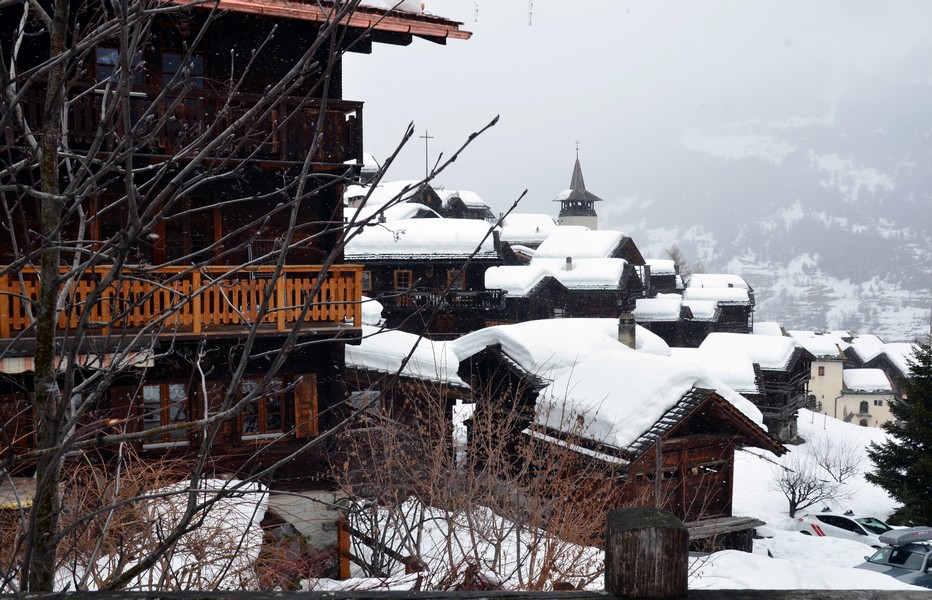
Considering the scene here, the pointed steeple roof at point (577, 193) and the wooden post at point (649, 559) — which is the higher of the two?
the pointed steeple roof at point (577, 193)

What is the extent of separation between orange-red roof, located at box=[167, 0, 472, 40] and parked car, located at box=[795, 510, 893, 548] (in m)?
23.6

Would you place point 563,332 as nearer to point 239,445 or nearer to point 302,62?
point 239,445

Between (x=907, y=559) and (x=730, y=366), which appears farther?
(x=730, y=366)

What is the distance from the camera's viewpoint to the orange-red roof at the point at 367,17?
10680mm

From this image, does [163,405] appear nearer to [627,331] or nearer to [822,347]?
[627,331]

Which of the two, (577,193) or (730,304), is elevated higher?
(577,193)

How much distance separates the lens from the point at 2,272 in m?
3.12

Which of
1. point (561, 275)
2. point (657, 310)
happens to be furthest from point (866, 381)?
point (561, 275)

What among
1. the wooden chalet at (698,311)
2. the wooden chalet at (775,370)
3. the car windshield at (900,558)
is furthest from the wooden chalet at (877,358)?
the car windshield at (900,558)

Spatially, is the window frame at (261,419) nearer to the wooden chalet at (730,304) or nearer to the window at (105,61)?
the window at (105,61)

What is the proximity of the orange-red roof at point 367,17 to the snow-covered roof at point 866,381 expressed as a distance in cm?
7318

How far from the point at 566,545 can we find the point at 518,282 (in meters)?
35.0

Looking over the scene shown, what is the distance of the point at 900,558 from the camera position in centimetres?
1770

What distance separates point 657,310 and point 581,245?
690 centimetres
